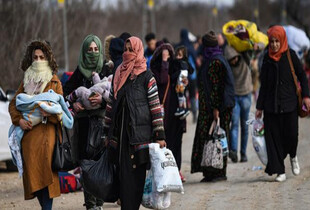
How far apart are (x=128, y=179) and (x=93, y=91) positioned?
1348mm

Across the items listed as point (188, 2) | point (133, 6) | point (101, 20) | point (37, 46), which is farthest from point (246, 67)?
point (188, 2)

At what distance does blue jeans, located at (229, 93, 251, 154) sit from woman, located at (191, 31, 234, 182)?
172cm

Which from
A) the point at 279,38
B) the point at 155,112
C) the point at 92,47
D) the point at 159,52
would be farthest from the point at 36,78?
the point at 279,38

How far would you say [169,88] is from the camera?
10930 millimetres

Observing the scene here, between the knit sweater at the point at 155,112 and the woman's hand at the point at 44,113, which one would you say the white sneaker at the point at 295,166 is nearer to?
the knit sweater at the point at 155,112

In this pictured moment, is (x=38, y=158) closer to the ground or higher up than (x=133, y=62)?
closer to the ground

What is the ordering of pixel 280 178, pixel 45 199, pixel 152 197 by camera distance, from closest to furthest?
pixel 152 197, pixel 45 199, pixel 280 178

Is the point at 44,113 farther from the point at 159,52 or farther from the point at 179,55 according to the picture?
the point at 179,55

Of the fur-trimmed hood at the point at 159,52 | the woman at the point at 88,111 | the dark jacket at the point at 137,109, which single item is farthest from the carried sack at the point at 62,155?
the fur-trimmed hood at the point at 159,52

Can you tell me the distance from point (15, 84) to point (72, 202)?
25.8 ft

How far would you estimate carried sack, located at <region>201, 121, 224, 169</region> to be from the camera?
11.0 m

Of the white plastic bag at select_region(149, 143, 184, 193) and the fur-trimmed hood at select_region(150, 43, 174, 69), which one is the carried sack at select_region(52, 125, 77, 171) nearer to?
the white plastic bag at select_region(149, 143, 184, 193)

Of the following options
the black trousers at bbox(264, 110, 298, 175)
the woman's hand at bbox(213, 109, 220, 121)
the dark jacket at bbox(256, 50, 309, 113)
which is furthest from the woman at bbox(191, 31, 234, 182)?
the black trousers at bbox(264, 110, 298, 175)

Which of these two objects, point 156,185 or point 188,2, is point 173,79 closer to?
point 156,185
